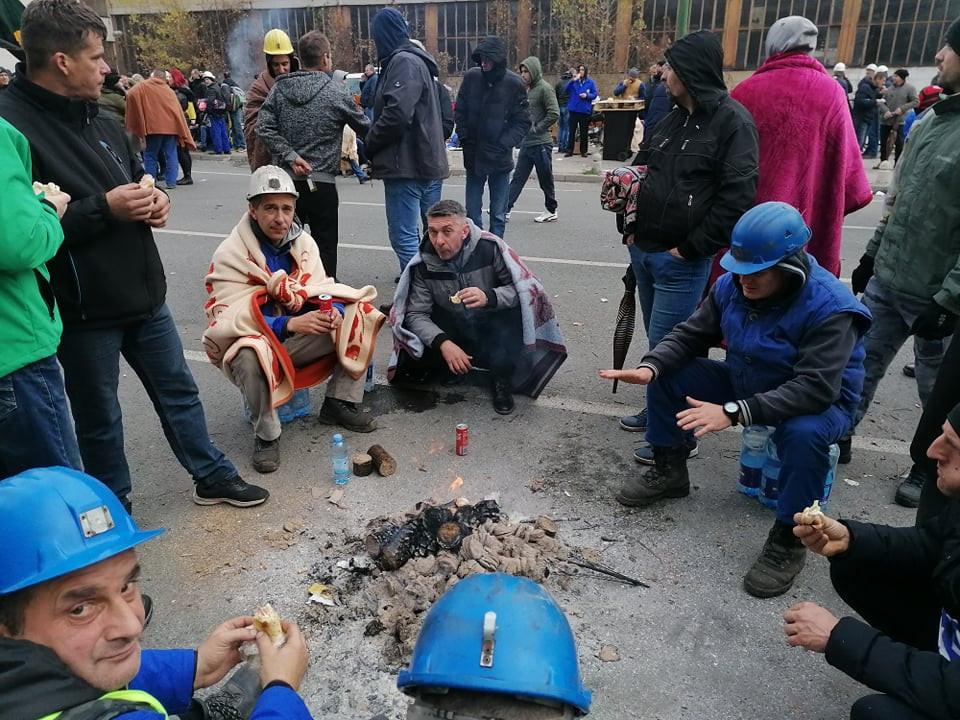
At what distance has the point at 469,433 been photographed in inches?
174

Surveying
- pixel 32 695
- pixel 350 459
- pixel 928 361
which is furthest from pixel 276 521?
pixel 928 361

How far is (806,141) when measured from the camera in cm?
389

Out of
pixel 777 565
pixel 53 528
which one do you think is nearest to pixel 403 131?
pixel 777 565

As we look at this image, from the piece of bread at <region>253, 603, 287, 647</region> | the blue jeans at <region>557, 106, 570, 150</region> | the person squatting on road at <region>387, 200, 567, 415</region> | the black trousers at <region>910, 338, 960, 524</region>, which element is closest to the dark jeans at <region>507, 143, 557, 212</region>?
the person squatting on road at <region>387, 200, 567, 415</region>

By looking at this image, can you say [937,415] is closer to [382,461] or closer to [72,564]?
[382,461]

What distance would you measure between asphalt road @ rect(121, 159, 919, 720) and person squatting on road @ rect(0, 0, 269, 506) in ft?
1.79

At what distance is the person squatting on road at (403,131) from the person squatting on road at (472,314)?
5.33 ft

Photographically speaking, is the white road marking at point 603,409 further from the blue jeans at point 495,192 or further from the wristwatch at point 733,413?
the blue jeans at point 495,192

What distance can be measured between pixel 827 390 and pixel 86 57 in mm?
3201

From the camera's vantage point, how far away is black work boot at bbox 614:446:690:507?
11.9 ft

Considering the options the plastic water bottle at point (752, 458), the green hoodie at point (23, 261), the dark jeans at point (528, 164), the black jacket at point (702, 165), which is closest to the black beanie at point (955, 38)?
the black jacket at point (702, 165)

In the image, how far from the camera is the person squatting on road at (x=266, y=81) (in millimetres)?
5879

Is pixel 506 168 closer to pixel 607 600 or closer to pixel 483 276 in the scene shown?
pixel 483 276

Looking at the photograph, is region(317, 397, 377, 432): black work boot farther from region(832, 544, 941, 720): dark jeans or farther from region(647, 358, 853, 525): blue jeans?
region(832, 544, 941, 720): dark jeans
